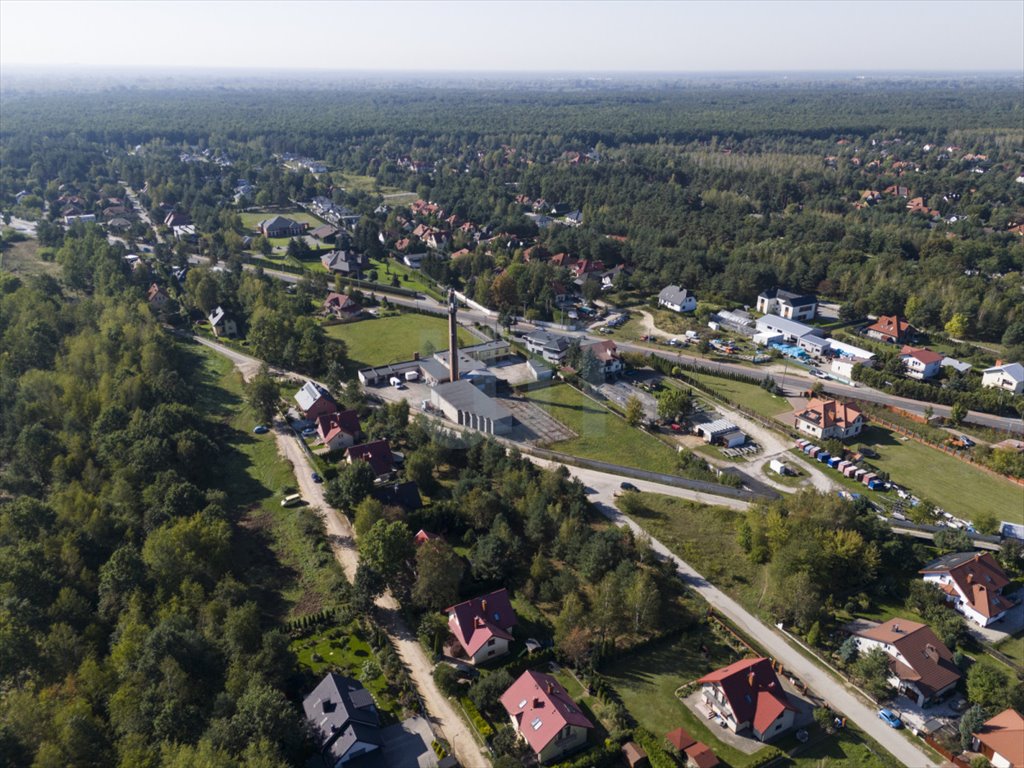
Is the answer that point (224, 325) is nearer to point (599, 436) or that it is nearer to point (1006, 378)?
point (599, 436)

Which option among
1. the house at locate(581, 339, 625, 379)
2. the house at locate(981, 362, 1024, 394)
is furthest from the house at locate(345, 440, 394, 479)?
the house at locate(981, 362, 1024, 394)

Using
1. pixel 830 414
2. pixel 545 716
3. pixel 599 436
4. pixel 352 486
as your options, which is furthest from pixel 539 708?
pixel 830 414

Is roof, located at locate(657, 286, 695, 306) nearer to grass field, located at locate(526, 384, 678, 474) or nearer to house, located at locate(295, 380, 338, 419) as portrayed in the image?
grass field, located at locate(526, 384, 678, 474)

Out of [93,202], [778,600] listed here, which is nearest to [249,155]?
[93,202]

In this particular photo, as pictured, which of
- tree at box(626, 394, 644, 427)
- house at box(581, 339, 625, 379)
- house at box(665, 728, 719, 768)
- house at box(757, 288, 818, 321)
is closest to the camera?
house at box(665, 728, 719, 768)

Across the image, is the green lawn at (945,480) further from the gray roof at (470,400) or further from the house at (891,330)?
the gray roof at (470,400)

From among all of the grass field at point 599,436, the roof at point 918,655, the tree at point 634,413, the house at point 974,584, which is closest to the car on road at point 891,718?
the roof at point 918,655
